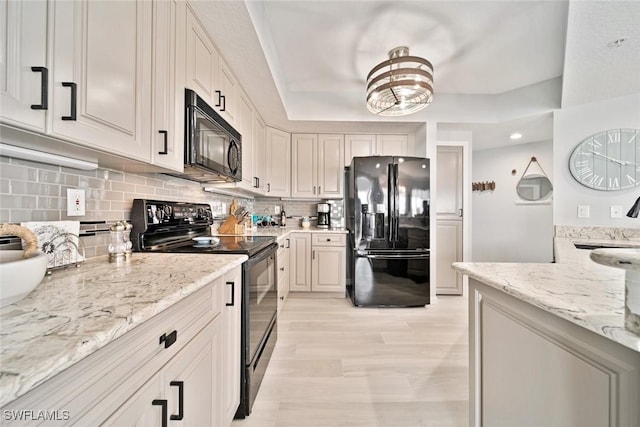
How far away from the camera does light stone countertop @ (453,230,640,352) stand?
1.77 ft

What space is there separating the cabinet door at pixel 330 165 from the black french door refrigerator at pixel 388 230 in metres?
0.61

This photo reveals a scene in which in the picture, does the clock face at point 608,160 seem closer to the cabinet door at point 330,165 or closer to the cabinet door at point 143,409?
the cabinet door at point 330,165

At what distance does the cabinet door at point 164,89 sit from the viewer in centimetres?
111

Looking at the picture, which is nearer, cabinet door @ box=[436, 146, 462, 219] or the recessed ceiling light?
the recessed ceiling light

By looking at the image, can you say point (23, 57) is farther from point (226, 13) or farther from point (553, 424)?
point (553, 424)

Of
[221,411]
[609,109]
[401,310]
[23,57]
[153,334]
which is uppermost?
[609,109]

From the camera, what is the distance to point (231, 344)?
1.20 meters

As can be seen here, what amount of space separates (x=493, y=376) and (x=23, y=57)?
179cm

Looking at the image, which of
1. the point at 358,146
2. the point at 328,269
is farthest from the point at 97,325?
the point at 358,146

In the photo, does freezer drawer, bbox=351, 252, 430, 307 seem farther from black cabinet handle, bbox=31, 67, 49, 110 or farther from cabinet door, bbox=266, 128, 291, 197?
black cabinet handle, bbox=31, 67, 49, 110

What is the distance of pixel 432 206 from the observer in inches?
119

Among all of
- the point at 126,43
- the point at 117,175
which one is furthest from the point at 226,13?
the point at 117,175

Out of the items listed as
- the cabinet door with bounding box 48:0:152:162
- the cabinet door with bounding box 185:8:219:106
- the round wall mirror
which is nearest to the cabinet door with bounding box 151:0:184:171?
the cabinet door with bounding box 48:0:152:162

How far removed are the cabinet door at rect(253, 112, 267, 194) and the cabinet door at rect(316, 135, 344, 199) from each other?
0.76 m
